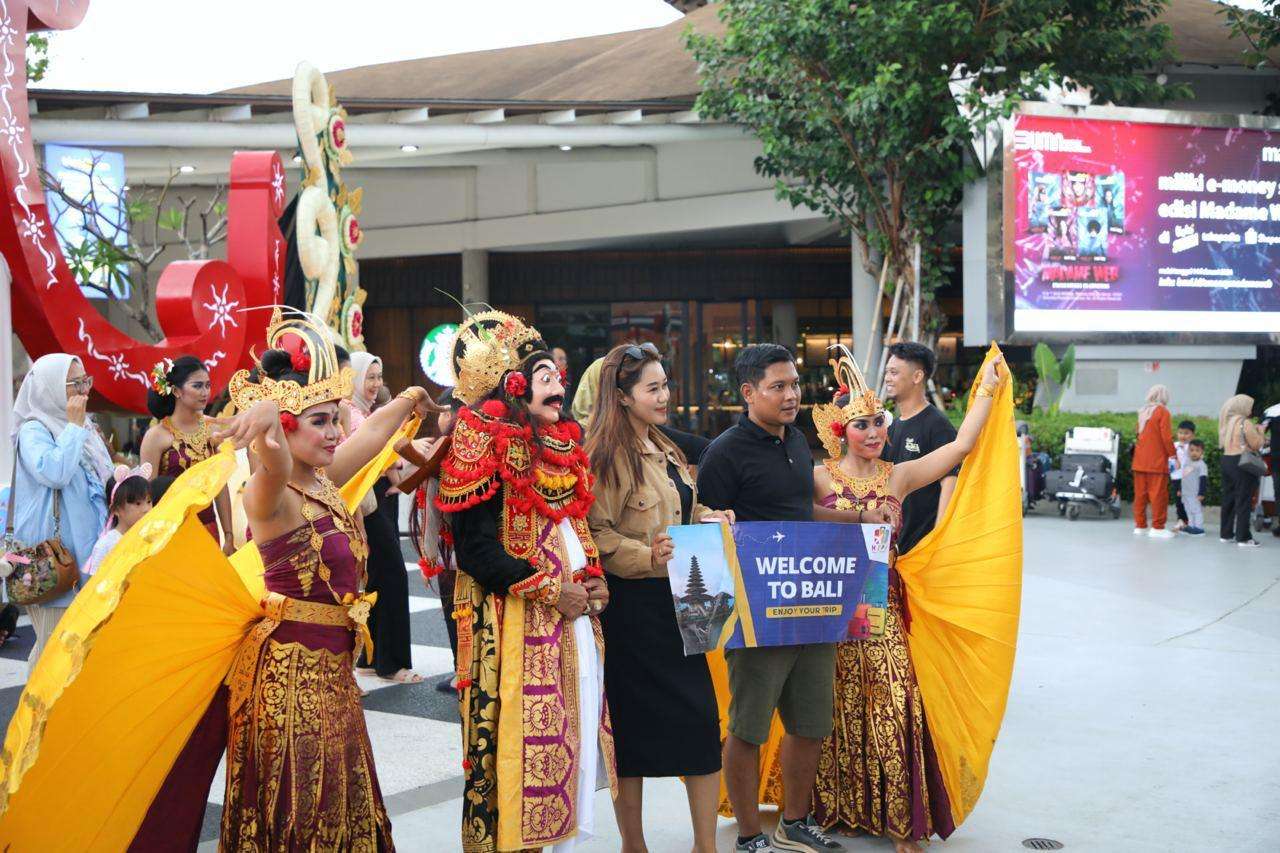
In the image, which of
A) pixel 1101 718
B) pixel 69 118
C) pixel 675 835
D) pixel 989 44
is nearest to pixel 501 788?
pixel 675 835

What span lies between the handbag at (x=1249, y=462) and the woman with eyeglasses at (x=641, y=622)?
1030 centimetres

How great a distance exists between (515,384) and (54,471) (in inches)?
125

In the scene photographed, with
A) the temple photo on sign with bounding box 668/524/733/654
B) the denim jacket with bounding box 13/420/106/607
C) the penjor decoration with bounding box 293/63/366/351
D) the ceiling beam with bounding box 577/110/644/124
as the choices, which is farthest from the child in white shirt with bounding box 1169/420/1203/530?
the denim jacket with bounding box 13/420/106/607

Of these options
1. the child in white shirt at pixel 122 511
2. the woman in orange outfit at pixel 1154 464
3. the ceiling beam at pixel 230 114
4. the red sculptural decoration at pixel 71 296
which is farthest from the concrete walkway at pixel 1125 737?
the ceiling beam at pixel 230 114

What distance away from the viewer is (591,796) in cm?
379

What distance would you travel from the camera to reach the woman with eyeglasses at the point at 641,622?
4035 mm

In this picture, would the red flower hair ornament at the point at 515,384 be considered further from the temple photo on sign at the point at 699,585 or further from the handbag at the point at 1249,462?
the handbag at the point at 1249,462

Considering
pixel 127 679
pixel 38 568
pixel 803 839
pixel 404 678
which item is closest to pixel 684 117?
pixel 404 678

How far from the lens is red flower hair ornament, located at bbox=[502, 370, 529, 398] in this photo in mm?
3760

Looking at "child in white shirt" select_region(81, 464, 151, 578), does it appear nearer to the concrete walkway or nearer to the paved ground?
the paved ground

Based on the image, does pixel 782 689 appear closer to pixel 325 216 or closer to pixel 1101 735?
pixel 1101 735

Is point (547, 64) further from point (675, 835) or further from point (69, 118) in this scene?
point (675, 835)

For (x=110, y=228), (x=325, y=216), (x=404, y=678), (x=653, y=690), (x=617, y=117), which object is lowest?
(x=404, y=678)

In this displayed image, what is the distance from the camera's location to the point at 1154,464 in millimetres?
13828
